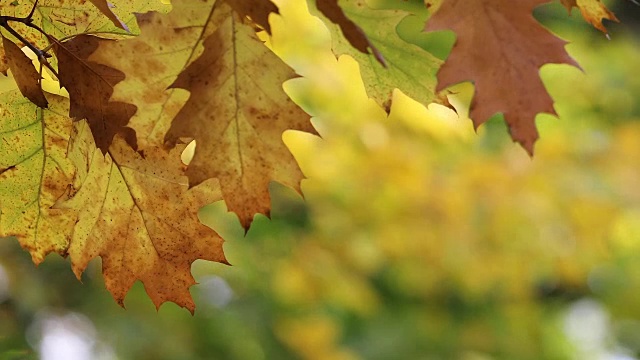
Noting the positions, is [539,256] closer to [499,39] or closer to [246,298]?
[246,298]

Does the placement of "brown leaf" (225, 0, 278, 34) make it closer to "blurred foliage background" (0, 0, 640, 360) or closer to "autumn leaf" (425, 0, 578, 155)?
"autumn leaf" (425, 0, 578, 155)

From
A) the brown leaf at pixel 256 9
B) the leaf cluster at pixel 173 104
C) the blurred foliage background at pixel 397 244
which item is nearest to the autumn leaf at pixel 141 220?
the leaf cluster at pixel 173 104

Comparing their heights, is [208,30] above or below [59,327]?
above

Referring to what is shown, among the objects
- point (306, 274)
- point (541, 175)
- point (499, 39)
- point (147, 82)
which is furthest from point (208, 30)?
point (541, 175)

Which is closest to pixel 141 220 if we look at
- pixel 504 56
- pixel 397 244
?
pixel 504 56

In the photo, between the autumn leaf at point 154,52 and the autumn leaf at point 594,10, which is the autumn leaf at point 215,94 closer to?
the autumn leaf at point 154,52

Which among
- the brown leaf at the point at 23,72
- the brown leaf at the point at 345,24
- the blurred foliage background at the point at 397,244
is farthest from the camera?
the blurred foliage background at the point at 397,244

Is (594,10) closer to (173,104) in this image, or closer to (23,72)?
(173,104)
